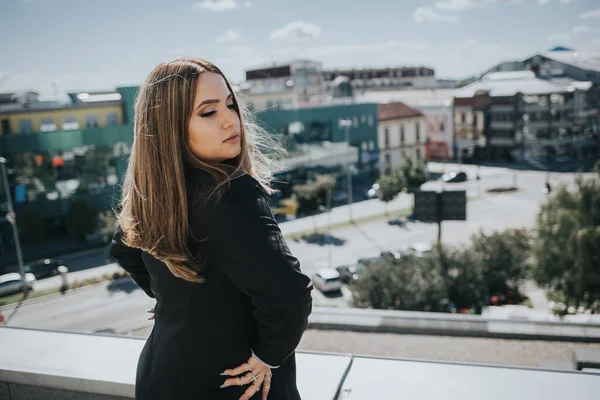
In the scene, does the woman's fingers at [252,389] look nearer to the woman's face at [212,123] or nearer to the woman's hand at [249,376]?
the woman's hand at [249,376]

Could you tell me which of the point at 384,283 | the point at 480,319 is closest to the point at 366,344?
the point at 480,319

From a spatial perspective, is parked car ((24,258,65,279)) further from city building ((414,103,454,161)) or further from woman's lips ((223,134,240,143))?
city building ((414,103,454,161))

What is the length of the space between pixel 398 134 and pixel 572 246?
107 ft

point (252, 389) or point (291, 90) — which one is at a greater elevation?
point (291, 90)

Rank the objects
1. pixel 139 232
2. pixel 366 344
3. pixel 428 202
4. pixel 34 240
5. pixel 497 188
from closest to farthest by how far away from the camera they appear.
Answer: pixel 139 232 < pixel 366 344 < pixel 428 202 < pixel 34 240 < pixel 497 188

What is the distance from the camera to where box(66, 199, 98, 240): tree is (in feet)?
91.9

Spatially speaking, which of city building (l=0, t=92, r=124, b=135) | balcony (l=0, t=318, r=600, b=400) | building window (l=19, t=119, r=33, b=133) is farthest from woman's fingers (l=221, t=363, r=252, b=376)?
building window (l=19, t=119, r=33, b=133)

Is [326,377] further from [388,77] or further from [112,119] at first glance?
[388,77]

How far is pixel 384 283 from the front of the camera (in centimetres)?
1370

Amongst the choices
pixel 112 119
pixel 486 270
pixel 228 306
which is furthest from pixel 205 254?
pixel 112 119

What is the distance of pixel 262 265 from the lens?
1.40 m

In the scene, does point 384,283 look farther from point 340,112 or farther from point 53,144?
point 340,112

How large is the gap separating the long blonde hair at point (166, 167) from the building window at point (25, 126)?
105ft

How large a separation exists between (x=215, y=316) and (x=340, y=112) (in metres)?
40.3
